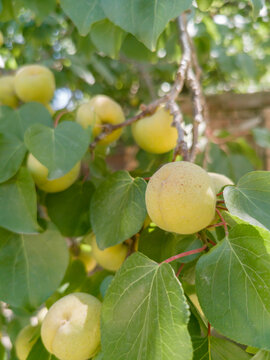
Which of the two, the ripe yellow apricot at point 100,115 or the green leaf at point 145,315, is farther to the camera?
the ripe yellow apricot at point 100,115

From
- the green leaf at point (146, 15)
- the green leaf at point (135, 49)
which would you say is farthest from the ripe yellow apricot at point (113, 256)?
the green leaf at point (135, 49)

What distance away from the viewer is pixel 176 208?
47cm

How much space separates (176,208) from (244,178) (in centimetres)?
12

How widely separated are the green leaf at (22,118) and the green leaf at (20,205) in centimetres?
12

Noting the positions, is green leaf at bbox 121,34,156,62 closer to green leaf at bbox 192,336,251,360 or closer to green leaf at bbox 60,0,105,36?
green leaf at bbox 60,0,105,36

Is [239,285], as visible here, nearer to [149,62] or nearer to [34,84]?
[34,84]

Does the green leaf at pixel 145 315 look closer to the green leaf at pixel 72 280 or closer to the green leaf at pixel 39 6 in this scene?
the green leaf at pixel 72 280

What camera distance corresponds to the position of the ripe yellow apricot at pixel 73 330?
1.70ft

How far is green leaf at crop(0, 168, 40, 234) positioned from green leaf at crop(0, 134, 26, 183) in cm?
2

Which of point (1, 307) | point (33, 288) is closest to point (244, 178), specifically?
point (33, 288)

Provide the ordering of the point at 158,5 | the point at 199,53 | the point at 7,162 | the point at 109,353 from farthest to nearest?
the point at 199,53 < the point at 7,162 < the point at 158,5 < the point at 109,353

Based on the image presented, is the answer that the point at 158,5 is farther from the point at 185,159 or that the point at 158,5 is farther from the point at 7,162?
the point at 7,162

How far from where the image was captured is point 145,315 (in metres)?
0.45

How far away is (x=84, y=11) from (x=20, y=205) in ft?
1.03
